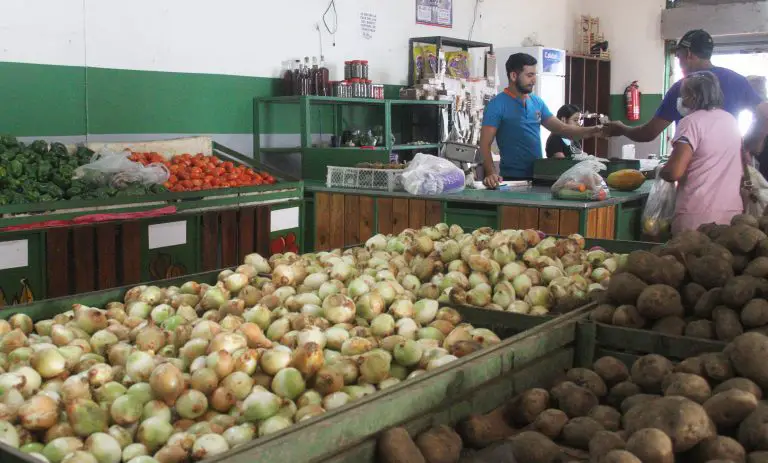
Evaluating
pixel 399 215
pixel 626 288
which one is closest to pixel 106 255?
pixel 399 215

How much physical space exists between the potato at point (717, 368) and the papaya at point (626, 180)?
3.79 m

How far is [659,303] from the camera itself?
197 cm

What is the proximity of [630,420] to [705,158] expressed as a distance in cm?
291

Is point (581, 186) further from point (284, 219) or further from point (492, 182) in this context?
point (284, 219)

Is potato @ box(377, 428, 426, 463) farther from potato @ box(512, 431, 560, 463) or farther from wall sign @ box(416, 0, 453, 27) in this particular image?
wall sign @ box(416, 0, 453, 27)

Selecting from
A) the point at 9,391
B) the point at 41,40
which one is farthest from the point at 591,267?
the point at 41,40

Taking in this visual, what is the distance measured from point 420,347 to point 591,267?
3.25 feet

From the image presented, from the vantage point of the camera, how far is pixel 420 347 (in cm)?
189

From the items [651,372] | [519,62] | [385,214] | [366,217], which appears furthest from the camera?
Result: [519,62]

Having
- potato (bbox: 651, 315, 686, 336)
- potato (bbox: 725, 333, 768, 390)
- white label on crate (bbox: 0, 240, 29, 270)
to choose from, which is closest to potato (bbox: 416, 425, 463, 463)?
potato (bbox: 725, 333, 768, 390)

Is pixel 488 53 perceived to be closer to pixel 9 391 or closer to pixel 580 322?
pixel 580 322

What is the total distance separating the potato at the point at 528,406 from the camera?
1.68m

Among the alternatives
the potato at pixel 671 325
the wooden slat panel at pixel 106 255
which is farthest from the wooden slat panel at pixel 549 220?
the potato at pixel 671 325

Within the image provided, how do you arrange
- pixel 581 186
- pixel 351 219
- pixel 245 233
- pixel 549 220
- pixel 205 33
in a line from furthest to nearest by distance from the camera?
1. pixel 205 33
2. pixel 351 219
3. pixel 245 233
4. pixel 581 186
5. pixel 549 220
